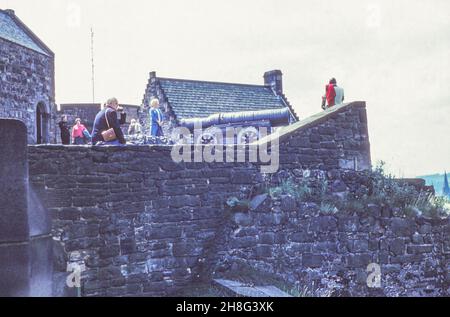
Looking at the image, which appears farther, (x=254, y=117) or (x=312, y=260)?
(x=254, y=117)

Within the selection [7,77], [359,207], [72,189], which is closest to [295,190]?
[359,207]

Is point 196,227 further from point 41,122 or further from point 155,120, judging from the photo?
point 41,122

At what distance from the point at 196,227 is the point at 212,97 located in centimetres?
2089

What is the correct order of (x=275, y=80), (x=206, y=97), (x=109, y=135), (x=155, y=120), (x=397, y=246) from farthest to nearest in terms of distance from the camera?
(x=275, y=80) → (x=206, y=97) → (x=155, y=120) → (x=397, y=246) → (x=109, y=135)

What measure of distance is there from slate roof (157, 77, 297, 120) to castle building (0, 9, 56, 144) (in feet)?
20.7

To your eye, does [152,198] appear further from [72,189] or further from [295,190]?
[295,190]

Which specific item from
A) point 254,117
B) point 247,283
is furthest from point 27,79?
point 247,283

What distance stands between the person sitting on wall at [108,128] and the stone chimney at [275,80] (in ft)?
79.4

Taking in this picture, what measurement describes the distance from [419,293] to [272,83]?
969 inches

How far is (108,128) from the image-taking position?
822 centimetres

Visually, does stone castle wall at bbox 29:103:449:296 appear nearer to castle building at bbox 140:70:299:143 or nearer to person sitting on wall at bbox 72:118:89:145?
person sitting on wall at bbox 72:118:89:145

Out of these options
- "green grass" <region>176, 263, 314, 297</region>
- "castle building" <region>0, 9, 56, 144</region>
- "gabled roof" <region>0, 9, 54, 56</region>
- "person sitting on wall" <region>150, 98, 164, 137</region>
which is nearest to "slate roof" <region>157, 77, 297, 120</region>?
"castle building" <region>0, 9, 56, 144</region>

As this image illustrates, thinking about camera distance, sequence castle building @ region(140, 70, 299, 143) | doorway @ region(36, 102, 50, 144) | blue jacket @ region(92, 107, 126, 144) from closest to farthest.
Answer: blue jacket @ region(92, 107, 126, 144)
doorway @ region(36, 102, 50, 144)
castle building @ region(140, 70, 299, 143)

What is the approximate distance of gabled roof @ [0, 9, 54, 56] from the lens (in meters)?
20.4
